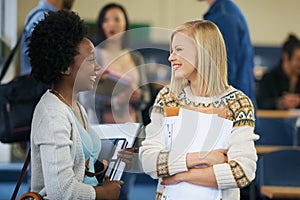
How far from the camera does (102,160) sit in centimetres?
193

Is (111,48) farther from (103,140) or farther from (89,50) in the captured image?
(103,140)

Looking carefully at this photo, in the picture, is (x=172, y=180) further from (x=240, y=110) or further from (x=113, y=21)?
(x=113, y=21)

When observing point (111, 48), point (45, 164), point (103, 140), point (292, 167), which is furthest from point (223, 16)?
point (292, 167)

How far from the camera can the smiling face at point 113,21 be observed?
2.82 meters

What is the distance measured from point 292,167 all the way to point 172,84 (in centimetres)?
191

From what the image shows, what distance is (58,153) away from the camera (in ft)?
6.05

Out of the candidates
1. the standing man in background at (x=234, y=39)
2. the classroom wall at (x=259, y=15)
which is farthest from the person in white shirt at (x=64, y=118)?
the classroom wall at (x=259, y=15)

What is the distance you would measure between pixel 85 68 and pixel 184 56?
0.31m

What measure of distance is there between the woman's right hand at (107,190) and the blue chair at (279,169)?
5.51 feet

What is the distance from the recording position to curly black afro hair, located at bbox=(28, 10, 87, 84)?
196 centimetres

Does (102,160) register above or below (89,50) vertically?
below

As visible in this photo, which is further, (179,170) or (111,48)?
(111,48)

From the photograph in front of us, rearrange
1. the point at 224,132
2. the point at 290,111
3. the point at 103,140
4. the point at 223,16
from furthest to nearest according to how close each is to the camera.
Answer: the point at 290,111 → the point at 223,16 → the point at 103,140 → the point at 224,132

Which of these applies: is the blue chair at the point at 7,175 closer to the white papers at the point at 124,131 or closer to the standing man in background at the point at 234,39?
the standing man in background at the point at 234,39
